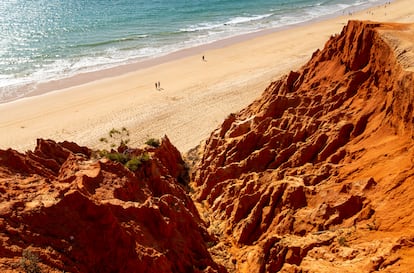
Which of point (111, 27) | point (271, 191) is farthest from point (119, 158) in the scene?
point (111, 27)

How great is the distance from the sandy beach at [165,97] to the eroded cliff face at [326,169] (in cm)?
907

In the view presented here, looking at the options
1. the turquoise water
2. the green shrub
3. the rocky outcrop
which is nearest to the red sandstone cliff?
the rocky outcrop

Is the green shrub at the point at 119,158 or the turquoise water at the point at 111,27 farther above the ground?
the turquoise water at the point at 111,27

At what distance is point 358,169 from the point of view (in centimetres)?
1580

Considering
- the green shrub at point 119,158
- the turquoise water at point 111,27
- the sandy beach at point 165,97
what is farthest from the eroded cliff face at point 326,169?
the turquoise water at point 111,27

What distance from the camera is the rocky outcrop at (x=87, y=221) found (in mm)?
10109

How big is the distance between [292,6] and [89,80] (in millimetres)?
50541

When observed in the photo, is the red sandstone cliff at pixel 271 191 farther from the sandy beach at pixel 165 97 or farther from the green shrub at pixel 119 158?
the sandy beach at pixel 165 97

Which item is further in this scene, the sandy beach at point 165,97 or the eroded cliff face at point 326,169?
the sandy beach at point 165,97

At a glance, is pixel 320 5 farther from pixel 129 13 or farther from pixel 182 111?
pixel 182 111

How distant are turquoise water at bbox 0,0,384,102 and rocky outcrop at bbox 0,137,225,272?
3362cm

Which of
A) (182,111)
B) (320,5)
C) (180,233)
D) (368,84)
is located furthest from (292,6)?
(180,233)

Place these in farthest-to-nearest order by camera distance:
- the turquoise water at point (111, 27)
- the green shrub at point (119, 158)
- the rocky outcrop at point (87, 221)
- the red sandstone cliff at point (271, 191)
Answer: the turquoise water at point (111, 27) < the green shrub at point (119, 158) < the red sandstone cliff at point (271, 191) < the rocky outcrop at point (87, 221)

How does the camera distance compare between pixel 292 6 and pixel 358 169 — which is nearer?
pixel 358 169
